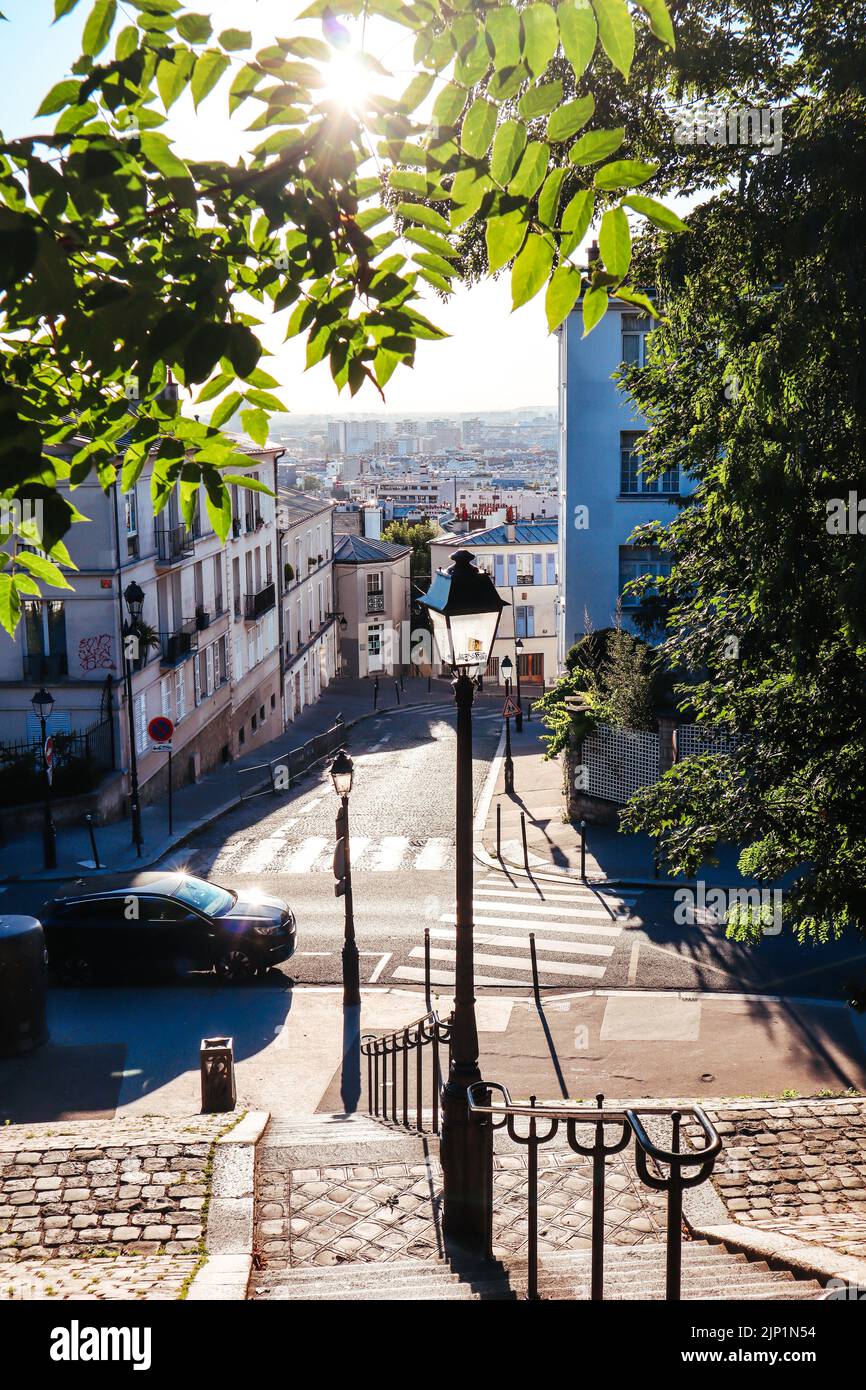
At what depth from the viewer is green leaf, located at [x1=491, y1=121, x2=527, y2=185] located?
336 cm

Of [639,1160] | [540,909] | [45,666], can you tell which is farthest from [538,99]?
[45,666]

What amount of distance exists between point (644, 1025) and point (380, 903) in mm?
6937

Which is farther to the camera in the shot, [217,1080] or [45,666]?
[45,666]

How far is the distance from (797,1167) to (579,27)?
850cm

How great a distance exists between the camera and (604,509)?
35.3 m

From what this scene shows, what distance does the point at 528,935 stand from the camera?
19.2 metres

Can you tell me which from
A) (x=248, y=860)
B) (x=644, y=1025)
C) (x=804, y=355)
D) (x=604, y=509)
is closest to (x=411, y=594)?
(x=604, y=509)

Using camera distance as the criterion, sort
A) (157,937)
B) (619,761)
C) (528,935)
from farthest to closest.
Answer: (619,761) → (528,935) → (157,937)

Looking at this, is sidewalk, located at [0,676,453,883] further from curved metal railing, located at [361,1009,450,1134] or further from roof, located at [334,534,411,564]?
roof, located at [334,534,411,564]

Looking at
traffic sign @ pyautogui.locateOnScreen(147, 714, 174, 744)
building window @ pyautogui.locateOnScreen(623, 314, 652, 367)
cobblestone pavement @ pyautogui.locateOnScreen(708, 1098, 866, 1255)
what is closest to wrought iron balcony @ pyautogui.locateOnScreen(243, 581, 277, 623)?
building window @ pyautogui.locateOnScreen(623, 314, 652, 367)

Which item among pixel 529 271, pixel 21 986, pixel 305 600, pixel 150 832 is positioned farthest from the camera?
pixel 305 600

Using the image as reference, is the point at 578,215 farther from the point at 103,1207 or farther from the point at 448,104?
the point at 103,1207

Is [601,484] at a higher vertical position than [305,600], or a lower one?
higher
